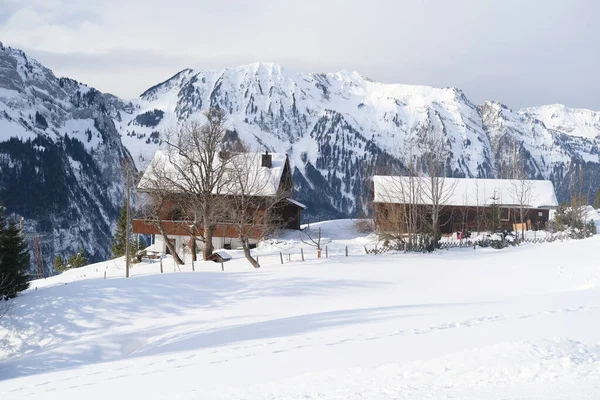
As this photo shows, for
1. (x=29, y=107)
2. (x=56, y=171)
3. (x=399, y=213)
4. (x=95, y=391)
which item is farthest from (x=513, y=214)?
(x=29, y=107)

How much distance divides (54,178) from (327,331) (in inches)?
6346

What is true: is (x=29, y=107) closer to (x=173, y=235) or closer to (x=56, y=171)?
(x=56, y=171)

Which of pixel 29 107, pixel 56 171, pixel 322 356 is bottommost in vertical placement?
pixel 322 356

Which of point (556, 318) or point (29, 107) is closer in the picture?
point (556, 318)

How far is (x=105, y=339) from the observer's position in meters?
19.5

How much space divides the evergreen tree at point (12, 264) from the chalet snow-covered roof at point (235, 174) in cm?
934

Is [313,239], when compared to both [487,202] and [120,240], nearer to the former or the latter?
[487,202]

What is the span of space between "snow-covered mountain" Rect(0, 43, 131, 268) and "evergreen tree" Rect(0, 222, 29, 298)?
4056 inches

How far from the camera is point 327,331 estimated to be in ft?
48.9

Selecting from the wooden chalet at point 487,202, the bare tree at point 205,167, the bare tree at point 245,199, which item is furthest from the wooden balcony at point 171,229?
the wooden chalet at point 487,202

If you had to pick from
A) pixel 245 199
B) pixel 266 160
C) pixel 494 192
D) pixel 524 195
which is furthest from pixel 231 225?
pixel 524 195

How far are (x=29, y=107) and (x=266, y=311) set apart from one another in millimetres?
203814

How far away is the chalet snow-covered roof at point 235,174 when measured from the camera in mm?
33500

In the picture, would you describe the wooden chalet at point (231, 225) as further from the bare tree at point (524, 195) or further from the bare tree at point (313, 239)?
the bare tree at point (524, 195)
